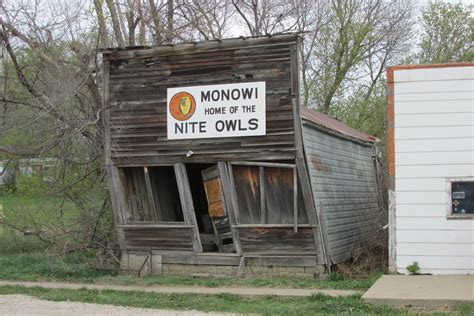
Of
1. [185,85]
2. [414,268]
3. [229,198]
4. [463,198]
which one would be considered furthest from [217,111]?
[463,198]

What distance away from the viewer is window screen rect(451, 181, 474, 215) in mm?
11031

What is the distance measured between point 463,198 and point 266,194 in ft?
12.4

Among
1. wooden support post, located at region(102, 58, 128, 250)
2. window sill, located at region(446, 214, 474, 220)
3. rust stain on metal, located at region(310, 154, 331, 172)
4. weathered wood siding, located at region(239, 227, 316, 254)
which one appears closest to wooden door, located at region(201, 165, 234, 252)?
weathered wood siding, located at region(239, 227, 316, 254)

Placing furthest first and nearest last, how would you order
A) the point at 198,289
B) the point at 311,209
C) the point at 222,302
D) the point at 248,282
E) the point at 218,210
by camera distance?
1. the point at 218,210
2. the point at 311,209
3. the point at 248,282
4. the point at 198,289
5. the point at 222,302

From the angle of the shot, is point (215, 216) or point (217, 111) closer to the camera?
point (217, 111)

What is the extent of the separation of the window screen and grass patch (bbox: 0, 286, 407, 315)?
2660 millimetres

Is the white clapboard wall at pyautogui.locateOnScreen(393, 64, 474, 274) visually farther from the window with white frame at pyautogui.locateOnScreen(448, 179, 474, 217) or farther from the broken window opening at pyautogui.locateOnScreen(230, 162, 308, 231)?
the broken window opening at pyautogui.locateOnScreen(230, 162, 308, 231)

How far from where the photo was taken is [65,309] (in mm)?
9789

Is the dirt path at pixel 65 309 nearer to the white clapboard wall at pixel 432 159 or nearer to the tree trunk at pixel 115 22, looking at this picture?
the white clapboard wall at pixel 432 159

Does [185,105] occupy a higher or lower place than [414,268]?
higher

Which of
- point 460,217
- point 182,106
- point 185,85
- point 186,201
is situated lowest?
point 460,217

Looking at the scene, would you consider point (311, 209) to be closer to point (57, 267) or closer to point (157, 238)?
point (157, 238)

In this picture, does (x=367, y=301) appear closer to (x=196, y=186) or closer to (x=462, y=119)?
(x=462, y=119)

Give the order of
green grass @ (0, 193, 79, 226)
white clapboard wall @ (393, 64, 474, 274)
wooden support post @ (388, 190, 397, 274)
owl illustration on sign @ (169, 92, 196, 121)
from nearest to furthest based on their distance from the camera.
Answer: white clapboard wall @ (393, 64, 474, 274) → wooden support post @ (388, 190, 397, 274) → owl illustration on sign @ (169, 92, 196, 121) → green grass @ (0, 193, 79, 226)
